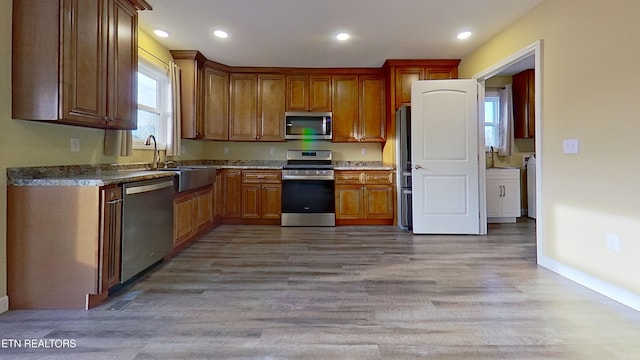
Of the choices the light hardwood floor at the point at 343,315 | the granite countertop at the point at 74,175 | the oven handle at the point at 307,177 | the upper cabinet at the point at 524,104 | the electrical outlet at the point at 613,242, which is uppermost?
the upper cabinet at the point at 524,104

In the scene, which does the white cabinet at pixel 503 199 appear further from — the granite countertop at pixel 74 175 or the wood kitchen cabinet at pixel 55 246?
the wood kitchen cabinet at pixel 55 246

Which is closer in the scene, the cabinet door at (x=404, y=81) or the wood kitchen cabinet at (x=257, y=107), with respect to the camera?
the cabinet door at (x=404, y=81)

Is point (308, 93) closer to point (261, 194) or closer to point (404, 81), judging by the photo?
point (404, 81)

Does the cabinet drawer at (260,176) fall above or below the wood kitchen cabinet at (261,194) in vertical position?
above

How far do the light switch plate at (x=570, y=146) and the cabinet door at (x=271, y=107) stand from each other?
12.3ft

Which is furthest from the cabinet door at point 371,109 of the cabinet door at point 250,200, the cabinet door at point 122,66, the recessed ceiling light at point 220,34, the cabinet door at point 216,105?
the cabinet door at point 122,66

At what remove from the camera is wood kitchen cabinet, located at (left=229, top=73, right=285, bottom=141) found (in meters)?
5.46

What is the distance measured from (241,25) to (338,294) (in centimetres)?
299

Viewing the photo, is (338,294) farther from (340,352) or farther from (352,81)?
(352,81)

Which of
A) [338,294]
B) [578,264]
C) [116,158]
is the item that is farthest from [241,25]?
[578,264]

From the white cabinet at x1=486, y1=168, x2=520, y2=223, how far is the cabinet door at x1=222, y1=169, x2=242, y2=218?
388cm

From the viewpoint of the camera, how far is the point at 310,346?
1.75m

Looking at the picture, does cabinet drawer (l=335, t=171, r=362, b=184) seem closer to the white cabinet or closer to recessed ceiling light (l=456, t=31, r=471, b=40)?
the white cabinet

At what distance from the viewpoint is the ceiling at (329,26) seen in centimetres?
329
